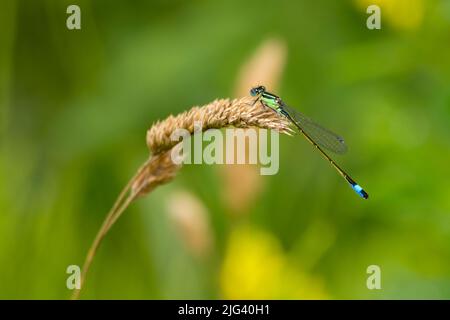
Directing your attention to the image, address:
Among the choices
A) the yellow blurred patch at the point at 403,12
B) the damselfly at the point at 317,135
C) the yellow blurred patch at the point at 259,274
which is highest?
the yellow blurred patch at the point at 403,12

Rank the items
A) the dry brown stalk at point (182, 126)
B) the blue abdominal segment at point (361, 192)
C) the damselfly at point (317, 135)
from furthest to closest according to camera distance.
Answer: the damselfly at point (317, 135), the blue abdominal segment at point (361, 192), the dry brown stalk at point (182, 126)

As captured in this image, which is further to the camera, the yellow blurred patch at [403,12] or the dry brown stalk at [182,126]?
the yellow blurred patch at [403,12]

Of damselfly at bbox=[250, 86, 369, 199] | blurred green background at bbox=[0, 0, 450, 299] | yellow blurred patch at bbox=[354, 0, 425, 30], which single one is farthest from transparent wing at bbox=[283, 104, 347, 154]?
yellow blurred patch at bbox=[354, 0, 425, 30]

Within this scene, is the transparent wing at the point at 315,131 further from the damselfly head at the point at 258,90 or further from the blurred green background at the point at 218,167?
the blurred green background at the point at 218,167

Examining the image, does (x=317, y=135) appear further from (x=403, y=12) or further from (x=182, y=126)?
(x=182, y=126)

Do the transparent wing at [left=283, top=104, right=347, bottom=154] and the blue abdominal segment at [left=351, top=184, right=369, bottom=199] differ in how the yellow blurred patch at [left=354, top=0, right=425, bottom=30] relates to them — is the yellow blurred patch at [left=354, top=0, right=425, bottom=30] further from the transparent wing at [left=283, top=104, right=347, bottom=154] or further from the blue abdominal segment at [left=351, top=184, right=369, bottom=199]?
the blue abdominal segment at [left=351, top=184, right=369, bottom=199]

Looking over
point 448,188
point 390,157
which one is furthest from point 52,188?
point 448,188

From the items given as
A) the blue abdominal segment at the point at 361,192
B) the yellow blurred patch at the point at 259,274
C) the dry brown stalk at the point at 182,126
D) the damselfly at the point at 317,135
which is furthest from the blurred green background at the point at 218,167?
the dry brown stalk at the point at 182,126
